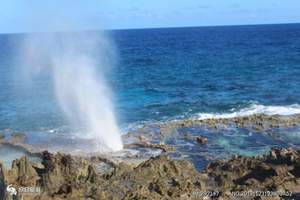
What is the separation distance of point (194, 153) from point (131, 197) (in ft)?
33.7

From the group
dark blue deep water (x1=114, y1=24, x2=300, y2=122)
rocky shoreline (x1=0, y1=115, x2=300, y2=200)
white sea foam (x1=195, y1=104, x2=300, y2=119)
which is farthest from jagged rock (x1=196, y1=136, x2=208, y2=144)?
dark blue deep water (x1=114, y1=24, x2=300, y2=122)

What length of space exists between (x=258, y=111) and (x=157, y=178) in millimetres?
22094

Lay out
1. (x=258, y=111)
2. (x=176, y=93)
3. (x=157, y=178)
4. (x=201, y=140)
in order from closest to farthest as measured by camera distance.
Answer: (x=157, y=178)
(x=201, y=140)
(x=258, y=111)
(x=176, y=93)

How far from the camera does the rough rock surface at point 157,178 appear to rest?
16594 mm

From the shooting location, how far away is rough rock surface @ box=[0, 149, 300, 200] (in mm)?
16594

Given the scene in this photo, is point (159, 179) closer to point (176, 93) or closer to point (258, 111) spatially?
point (258, 111)

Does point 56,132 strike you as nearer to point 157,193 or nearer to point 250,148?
point 250,148

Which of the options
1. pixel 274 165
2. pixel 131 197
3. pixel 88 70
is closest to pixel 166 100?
pixel 88 70

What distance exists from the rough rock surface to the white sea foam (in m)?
16.7

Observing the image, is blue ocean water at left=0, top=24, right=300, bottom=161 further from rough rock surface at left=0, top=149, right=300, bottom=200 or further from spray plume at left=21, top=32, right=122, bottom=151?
rough rock surface at left=0, top=149, right=300, bottom=200

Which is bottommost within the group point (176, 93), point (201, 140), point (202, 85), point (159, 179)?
point (159, 179)

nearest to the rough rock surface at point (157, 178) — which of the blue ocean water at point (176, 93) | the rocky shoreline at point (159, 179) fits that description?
the rocky shoreline at point (159, 179)

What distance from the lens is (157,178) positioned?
18.2 meters

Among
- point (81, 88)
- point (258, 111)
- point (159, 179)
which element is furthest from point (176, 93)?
point (159, 179)
